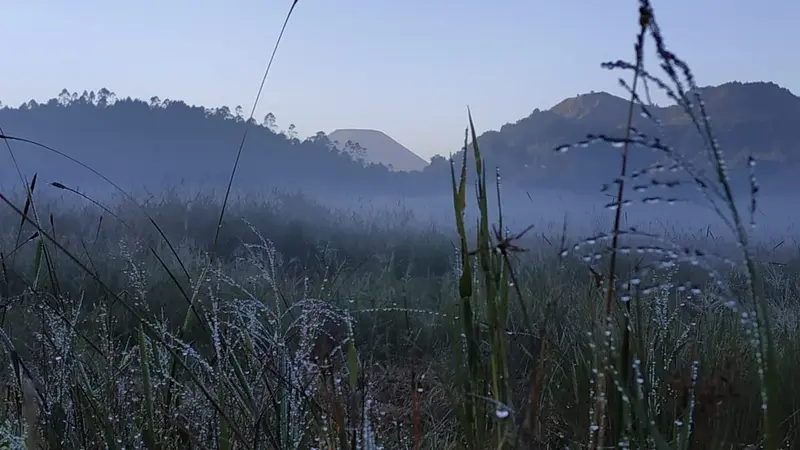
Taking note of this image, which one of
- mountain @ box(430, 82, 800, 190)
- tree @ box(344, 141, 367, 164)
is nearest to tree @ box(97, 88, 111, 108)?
tree @ box(344, 141, 367, 164)

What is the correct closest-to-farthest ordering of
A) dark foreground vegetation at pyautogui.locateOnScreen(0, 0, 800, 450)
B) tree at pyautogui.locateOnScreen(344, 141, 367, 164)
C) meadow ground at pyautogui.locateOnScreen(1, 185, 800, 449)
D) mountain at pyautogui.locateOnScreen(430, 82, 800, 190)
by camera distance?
1. dark foreground vegetation at pyautogui.locateOnScreen(0, 0, 800, 450)
2. meadow ground at pyautogui.locateOnScreen(1, 185, 800, 449)
3. tree at pyautogui.locateOnScreen(344, 141, 367, 164)
4. mountain at pyautogui.locateOnScreen(430, 82, 800, 190)

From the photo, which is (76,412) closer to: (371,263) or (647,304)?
(647,304)

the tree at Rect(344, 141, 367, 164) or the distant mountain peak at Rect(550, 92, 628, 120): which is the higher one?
the distant mountain peak at Rect(550, 92, 628, 120)

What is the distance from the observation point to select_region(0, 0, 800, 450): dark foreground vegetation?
0.76 meters

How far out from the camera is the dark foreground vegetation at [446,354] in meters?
0.76

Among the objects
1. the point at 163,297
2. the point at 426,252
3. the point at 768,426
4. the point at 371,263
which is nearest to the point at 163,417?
the point at 768,426

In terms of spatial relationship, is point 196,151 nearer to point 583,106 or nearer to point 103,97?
point 103,97

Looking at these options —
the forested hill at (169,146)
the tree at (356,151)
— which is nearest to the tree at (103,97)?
the forested hill at (169,146)

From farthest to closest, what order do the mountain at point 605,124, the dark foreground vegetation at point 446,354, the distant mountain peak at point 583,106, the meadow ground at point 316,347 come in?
the distant mountain peak at point 583,106 → the mountain at point 605,124 → the meadow ground at point 316,347 → the dark foreground vegetation at point 446,354

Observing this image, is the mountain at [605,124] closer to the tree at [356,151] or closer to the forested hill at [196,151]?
the forested hill at [196,151]

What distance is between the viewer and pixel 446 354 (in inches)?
127

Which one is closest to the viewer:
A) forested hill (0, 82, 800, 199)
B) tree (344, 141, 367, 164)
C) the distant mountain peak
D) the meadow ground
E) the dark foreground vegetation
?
the dark foreground vegetation

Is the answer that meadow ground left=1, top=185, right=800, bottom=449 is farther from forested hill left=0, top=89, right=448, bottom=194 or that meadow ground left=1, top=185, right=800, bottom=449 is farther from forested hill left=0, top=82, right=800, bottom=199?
forested hill left=0, top=89, right=448, bottom=194

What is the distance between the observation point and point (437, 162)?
1585 inches
